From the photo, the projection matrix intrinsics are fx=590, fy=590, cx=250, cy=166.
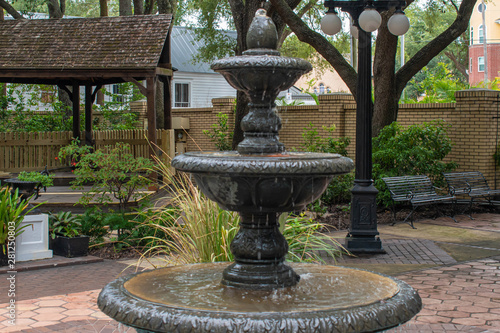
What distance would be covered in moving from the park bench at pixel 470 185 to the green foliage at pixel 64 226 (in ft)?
26.4

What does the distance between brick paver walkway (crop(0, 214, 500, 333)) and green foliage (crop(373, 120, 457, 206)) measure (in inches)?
154

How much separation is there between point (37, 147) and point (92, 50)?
3.45 metres

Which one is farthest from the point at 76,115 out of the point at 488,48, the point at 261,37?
the point at 488,48

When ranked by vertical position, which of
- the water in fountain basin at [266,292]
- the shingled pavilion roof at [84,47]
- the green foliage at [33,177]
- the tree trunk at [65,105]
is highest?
the shingled pavilion roof at [84,47]

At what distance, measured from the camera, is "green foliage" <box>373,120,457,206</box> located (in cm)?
1305

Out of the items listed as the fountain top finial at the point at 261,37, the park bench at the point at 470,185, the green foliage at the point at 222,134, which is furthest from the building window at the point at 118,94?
the fountain top finial at the point at 261,37

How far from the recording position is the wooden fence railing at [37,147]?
52.1 ft

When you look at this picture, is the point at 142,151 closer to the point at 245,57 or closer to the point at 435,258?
the point at 435,258

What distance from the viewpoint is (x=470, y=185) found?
13602 mm

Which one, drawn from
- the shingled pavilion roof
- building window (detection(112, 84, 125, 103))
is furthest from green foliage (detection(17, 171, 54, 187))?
building window (detection(112, 84, 125, 103))

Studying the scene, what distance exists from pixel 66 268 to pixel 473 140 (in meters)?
10.3

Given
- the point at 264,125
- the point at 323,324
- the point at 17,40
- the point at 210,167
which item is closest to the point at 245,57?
the point at 264,125

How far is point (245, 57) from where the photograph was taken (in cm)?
397

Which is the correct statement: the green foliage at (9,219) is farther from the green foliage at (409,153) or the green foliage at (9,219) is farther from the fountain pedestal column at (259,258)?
the green foliage at (409,153)
